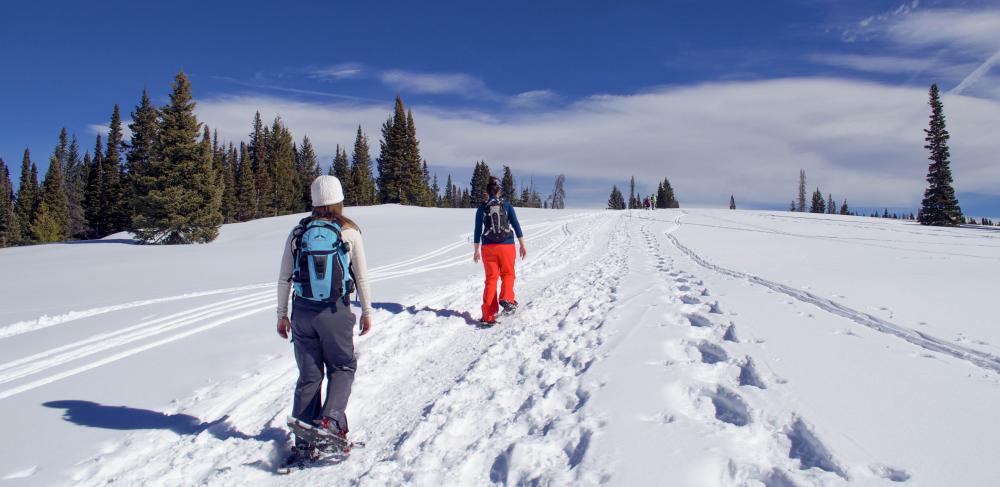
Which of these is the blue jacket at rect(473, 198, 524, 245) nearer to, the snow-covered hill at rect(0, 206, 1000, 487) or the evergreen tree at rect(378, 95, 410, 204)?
the snow-covered hill at rect(0, 206, 1000, 487)

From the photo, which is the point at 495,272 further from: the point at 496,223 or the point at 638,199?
the point at 638,199

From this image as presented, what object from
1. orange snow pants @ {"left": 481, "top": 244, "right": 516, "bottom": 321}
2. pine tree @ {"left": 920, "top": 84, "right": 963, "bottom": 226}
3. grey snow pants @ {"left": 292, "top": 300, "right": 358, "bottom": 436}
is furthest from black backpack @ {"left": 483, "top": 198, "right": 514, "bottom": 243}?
pine tree @ {"left": 920, "top": 84, "right": 963, "bottom": 226}

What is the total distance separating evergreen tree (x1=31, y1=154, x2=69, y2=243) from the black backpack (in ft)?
211

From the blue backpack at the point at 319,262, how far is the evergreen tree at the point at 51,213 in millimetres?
66117

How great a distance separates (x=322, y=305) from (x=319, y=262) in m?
0.34

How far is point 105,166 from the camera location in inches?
1863

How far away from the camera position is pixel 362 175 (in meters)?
70.4

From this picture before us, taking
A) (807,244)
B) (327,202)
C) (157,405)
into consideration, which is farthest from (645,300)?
(807,244)

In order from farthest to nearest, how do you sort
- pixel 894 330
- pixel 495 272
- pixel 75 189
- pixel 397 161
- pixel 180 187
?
pixel 75 189, pixel 397 161, pixel 180 187, pixel 495 272, pixel 894 330

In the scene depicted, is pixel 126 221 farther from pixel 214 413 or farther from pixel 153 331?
pixel 214 413

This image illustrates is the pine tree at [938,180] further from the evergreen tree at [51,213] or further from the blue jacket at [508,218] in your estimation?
the evergreen tree at [51,213]

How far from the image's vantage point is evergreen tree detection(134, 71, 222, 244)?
23.8 meters

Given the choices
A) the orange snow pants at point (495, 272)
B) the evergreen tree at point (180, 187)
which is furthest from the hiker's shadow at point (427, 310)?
the evergreen tree at point (180, 187)

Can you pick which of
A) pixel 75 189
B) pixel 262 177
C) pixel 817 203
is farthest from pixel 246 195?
pixel 817 203
